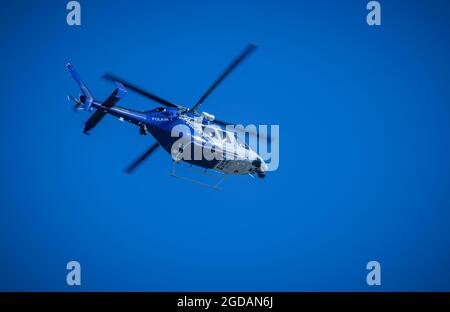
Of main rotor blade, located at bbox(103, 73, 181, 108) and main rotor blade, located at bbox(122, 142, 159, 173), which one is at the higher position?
main rotor blade, located at bbox(103, 73, 181, 108)

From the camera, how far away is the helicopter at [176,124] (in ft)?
42.7

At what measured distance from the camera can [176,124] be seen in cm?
1386

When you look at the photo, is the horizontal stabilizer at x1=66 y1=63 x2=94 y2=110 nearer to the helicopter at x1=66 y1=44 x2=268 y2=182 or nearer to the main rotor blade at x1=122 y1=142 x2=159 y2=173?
the helicopter at x1=66 y1=44 x2=268 y2=182

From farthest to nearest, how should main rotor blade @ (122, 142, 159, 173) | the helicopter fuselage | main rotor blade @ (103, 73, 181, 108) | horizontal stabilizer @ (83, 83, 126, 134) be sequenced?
main rotor blade @ (122, 142, 159, 173) < the helicopter fuselage < horizontal stabilizer @ (83, 83, 126, 134) < main rotor blade @ (103, 73, 181, 108)

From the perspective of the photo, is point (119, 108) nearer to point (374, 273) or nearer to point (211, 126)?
point (211, 126)

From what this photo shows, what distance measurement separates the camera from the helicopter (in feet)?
42.7

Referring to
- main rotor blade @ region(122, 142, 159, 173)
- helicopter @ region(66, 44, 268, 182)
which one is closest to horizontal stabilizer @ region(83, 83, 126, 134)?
helicopter @ region(66, 44, 268, 182)

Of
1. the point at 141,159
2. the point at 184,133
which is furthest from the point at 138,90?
the point at 141,159

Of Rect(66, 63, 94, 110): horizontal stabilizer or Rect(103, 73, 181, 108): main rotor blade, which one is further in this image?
Rect(66, 63, 94, 110): horizontal stabilizer
